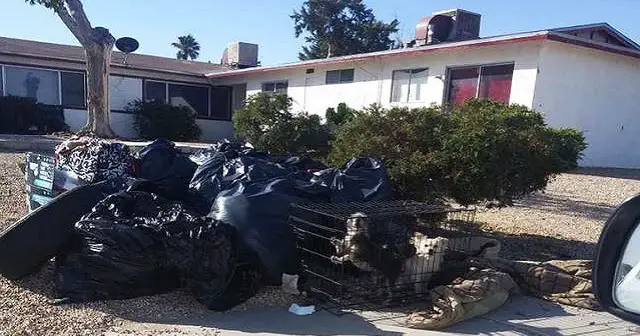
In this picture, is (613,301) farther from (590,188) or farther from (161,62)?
(161,62)

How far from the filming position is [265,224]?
4.19 m

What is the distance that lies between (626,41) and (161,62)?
18466mm

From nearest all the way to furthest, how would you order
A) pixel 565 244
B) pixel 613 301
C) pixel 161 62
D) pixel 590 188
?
pixel 613 301 → pixel 565 244 → pixel 590 188 → pixel 161 62

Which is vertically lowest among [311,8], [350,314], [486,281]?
[350,314]

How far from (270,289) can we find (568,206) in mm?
6356

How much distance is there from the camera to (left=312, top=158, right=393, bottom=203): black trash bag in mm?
4793

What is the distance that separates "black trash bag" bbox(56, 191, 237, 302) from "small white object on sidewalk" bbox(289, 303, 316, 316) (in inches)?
20.3

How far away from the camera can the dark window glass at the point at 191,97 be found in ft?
74.2

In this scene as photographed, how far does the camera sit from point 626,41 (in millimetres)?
15742

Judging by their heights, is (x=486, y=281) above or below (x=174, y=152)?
below

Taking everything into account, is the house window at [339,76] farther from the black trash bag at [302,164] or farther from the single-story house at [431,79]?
the black trash bag at [302,164]

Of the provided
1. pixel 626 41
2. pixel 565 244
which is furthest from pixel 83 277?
pixel 626 41

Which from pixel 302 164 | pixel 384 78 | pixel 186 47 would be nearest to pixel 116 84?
pixel 384 78

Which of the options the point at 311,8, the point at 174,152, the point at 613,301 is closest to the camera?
the point at 613,301
